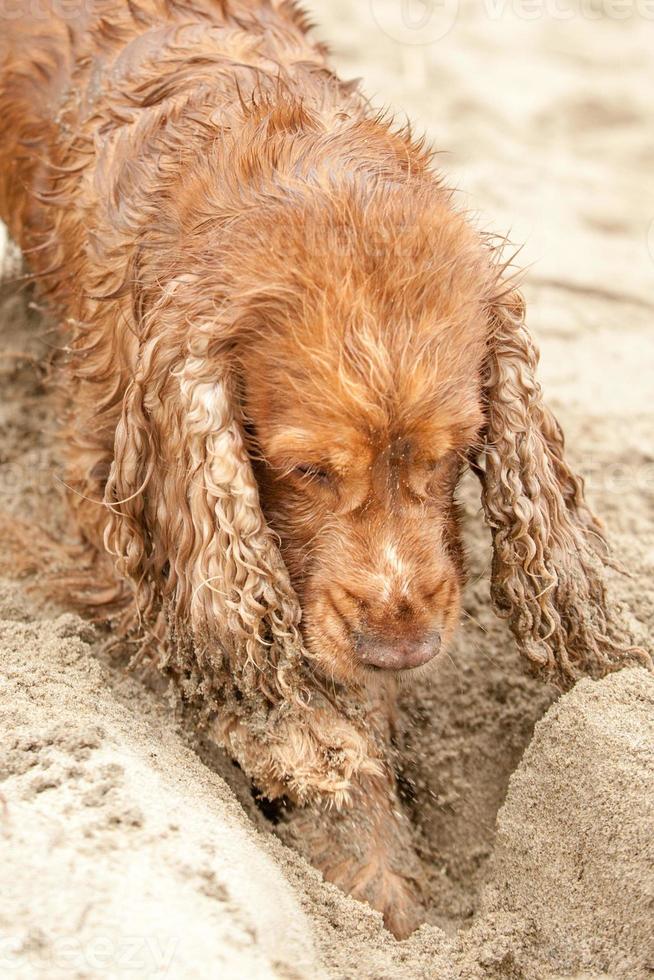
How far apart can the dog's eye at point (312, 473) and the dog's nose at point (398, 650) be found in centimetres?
39

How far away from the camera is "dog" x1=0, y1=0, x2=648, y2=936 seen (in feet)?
9.93

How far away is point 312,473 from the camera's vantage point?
309cm

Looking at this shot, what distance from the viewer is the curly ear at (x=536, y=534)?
11.2 feet

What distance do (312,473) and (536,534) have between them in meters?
0.73

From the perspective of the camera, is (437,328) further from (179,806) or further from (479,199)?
(479,199)

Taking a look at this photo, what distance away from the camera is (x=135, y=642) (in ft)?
11.7

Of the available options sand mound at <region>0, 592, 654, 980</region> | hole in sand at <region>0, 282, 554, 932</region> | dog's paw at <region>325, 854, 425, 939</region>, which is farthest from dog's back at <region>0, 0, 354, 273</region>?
dog's paw at <region>325, 854, 425, 939</region>

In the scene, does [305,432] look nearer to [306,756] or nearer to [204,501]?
[204,501]

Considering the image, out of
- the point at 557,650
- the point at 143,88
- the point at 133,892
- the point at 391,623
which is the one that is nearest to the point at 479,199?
the point at 143,88

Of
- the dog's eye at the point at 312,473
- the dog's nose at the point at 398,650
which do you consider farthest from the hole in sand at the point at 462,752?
the dog's eye at the point at 312,473

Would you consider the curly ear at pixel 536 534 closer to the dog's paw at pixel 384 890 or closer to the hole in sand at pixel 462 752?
the hole in sand at pixel 462 752

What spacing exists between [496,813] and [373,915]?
58 centimetres

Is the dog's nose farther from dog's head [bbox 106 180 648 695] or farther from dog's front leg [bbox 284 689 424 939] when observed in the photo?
dog's front leg [bbox 284 689 424 939]

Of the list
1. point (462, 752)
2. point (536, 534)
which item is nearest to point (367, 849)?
point (462, 752)
